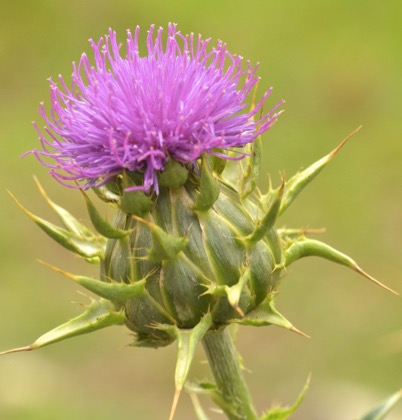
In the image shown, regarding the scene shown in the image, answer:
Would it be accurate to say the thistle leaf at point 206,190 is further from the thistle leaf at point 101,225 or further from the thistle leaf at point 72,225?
the thistle leaf at point 72,225

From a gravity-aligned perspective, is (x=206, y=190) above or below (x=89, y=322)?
above

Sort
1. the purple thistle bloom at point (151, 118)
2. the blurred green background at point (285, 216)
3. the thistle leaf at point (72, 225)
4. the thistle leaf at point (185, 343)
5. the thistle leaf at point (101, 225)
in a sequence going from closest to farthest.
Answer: the thistle leaf at point (185, 343) < the thistle leaf at point (101, 225) < the purple thistle bloom at point (151, 118) < the thistle leaf at point (72, 225) < the blurred green background at point (285, 216)

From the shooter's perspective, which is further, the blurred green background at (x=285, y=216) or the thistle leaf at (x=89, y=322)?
the blurred green background at (x=285, y=216)

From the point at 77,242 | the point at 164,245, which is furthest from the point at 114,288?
the point at 77,242

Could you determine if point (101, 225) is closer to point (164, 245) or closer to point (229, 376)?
point (164, 245)

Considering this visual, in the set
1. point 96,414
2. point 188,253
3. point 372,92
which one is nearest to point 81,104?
point 188,253

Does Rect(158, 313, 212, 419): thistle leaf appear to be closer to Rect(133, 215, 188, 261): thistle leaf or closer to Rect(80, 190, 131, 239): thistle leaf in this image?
Rect(133, 215, 188, 261): thistle leaf

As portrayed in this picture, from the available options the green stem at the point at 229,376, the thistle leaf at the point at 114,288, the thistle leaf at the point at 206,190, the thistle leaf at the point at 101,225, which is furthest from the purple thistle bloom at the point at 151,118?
the green stem at the point at 229,376
